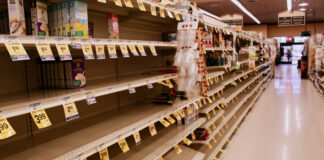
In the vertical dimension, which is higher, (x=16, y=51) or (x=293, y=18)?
(x=293, y=18)

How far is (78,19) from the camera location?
62.4 inches

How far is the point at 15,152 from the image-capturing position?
1515 millimetres

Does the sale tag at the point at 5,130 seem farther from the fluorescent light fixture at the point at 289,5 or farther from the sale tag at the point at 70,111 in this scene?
the fluorescent light fixture at the point at 289,5

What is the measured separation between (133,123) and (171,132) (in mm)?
784

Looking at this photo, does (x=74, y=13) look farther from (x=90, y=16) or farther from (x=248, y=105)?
(x=248, y=105)

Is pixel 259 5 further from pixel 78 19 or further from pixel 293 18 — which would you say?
pixel 78 19

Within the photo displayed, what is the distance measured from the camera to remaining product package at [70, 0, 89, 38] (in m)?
1.56

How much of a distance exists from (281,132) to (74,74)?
4268 millimetres

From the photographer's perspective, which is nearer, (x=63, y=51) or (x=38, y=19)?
(x=63, y=51)

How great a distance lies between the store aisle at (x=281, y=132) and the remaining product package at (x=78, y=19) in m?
2.83

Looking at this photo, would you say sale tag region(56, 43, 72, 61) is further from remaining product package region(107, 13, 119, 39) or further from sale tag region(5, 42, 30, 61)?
remaining product package region(107, 13, 119, 39)

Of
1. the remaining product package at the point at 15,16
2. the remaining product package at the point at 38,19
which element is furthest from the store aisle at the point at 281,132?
the remaining product package at the point at 15,16

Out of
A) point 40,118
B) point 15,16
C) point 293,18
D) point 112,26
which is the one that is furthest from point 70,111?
point 293,18

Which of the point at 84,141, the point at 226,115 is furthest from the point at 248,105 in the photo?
the point at 84,141
